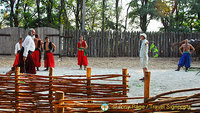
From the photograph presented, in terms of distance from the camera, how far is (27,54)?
6.36 m

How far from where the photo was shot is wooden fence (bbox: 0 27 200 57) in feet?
53.8

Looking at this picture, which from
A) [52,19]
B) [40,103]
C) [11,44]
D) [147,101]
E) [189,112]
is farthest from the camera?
[52,19]

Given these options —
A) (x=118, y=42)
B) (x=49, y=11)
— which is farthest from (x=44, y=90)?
(x=49, y=11)

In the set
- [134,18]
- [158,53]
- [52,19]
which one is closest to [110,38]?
[158,53]

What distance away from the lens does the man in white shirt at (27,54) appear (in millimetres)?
6238

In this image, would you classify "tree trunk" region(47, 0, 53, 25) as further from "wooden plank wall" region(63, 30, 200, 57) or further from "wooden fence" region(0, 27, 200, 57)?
"wooden plank wall" region(63, 30, 200, 57)

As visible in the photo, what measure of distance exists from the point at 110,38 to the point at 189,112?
48.9 feet

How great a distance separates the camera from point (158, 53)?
17.1 meters

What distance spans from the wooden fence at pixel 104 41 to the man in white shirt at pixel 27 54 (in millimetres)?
9510

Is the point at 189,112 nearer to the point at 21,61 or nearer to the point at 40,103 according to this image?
the point at 40,103

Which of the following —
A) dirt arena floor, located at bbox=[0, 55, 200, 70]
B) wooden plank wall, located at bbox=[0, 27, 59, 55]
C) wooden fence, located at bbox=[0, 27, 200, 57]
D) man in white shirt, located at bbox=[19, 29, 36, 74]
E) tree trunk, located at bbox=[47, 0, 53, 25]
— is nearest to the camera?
man in white shirt, located at bbox=[19, 29, 36, 74]

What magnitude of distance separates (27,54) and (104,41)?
10.5m

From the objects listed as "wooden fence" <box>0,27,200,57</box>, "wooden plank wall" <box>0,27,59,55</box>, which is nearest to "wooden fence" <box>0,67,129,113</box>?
"wooden fence" <box>0,27,200,57</box>

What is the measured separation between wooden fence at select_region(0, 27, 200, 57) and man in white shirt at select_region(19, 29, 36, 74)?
374 inches
